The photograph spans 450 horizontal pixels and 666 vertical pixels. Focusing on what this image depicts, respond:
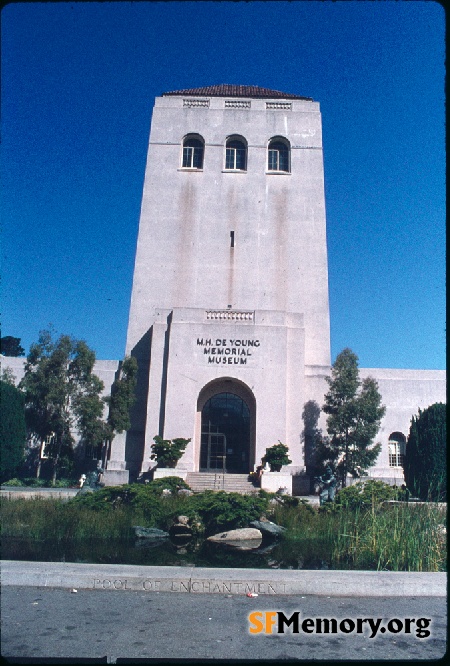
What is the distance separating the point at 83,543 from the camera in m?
10.7

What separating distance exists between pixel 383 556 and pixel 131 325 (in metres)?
21.7

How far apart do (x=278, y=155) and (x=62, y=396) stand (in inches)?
782

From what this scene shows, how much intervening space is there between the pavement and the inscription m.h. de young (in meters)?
17.3

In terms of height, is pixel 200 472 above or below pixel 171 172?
below

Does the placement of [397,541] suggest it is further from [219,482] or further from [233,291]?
[233,291]

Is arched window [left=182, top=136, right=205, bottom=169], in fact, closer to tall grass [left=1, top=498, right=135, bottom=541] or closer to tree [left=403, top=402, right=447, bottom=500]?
tree [left=403, top=402, right=447, bottom=500]

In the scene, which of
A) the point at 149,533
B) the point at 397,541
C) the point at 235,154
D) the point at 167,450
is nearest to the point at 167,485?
the point at 167,450

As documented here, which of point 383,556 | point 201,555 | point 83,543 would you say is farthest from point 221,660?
point 83,543

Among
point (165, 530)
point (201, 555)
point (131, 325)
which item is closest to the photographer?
point (201, 555)

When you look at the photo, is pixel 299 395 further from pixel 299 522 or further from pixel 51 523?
pixel 51 523

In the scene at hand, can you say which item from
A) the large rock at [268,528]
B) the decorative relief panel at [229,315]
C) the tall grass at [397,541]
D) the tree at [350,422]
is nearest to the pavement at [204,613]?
the tall grass at [397,541]

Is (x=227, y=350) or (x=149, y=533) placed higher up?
(x=227, y=350)

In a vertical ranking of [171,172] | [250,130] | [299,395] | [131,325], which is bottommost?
[299,395]

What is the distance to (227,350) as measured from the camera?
24328mm
